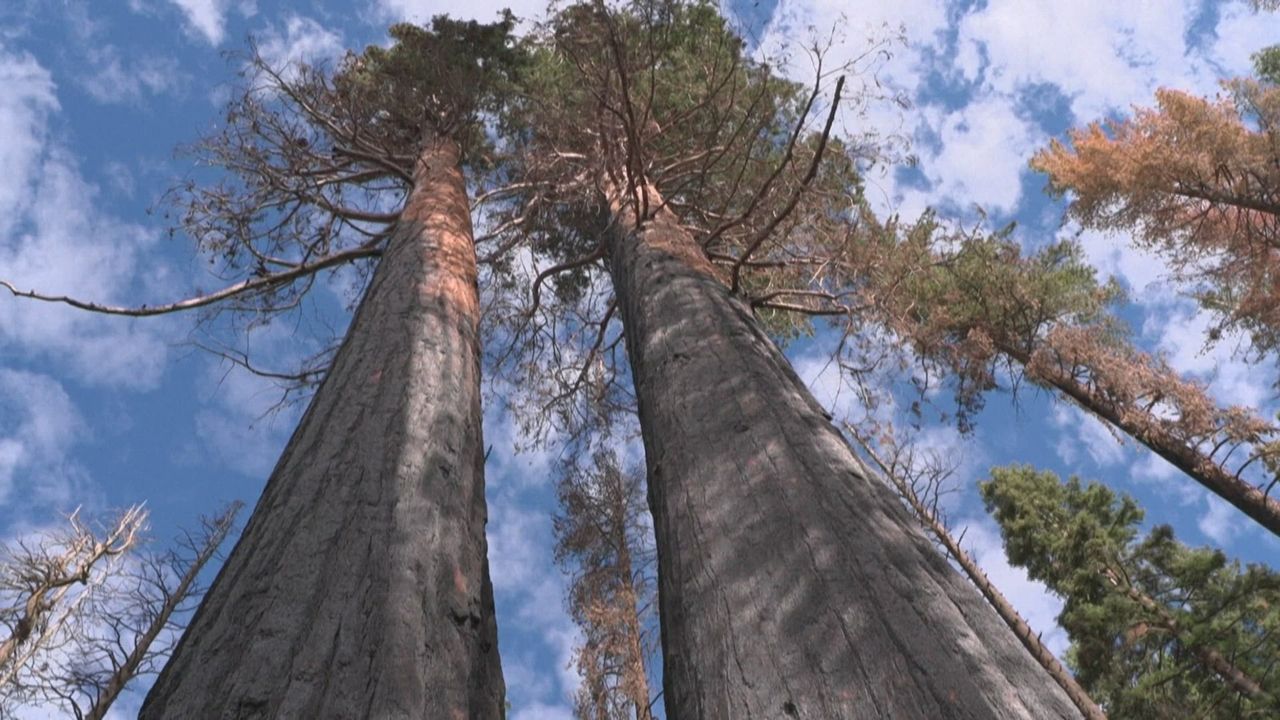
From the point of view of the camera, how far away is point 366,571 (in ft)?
6.45

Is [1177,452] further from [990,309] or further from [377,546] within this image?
[377,546]

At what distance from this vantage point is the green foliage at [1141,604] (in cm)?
904

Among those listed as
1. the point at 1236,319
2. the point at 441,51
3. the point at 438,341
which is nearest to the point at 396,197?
the point at 441,51

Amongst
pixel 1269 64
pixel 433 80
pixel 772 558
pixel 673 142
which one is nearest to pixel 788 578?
pixel 772 558

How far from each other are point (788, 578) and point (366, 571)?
3.10 feet

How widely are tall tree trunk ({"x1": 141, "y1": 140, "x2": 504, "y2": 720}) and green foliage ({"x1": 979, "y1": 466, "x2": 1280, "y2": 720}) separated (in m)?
8.47

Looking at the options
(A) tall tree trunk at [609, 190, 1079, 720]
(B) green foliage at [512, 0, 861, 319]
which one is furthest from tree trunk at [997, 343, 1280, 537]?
(A) tall tree trunk at [609, 190, 1079, 720]

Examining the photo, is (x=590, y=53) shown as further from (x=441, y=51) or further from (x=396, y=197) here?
(x=441, y=51)

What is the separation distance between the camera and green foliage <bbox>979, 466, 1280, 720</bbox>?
29.7ft

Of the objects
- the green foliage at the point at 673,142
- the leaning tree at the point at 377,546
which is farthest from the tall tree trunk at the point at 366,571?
the green foliage at the point at 673,142

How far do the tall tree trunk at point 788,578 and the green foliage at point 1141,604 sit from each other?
7.97 m

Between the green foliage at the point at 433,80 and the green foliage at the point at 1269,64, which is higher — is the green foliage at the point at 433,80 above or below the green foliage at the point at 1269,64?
below

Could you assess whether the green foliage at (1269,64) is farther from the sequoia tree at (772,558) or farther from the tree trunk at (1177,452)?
the sequoia tree at (772,558)

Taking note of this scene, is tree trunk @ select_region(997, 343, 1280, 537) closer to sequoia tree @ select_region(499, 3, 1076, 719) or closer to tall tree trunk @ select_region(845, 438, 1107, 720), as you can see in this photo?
tall tree trunk @ select_region(845, 438, 1107, 720)
